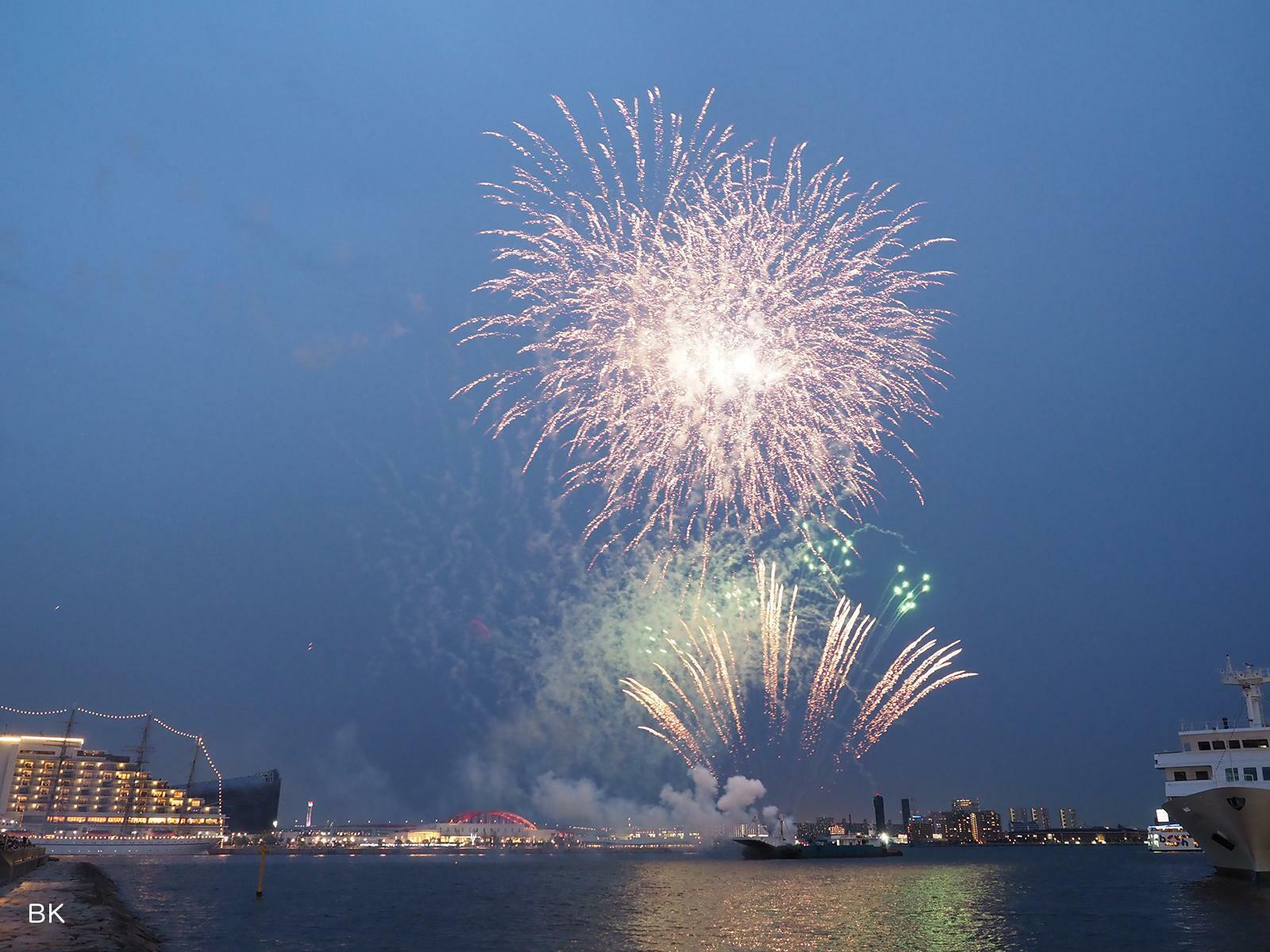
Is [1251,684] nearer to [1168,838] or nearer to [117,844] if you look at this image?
[1168,838]

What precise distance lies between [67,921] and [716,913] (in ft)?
116

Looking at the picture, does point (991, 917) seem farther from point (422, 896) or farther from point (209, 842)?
point (209, 842)

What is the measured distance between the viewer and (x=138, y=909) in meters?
58.4

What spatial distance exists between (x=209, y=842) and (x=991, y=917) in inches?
7193

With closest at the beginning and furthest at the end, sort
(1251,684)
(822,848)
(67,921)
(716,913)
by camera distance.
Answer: (67,921)
(716,913)
(1251,684)
(822,848)

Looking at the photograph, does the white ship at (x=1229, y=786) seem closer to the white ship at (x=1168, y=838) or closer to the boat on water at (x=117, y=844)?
the white ship at (x=1168, y=838)

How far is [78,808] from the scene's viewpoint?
189375mm

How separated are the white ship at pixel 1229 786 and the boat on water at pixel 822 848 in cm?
9674

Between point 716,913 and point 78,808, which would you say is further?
point 78,808

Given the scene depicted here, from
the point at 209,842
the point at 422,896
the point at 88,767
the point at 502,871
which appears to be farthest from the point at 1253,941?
the point at 88,767

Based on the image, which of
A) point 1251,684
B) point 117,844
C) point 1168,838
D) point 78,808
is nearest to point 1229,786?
point 1251,684

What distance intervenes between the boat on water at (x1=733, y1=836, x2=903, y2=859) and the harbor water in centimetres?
6563

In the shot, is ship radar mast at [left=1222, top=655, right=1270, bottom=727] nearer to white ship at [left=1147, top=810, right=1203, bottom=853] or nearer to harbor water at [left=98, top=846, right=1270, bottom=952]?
harbor water at [left=98, top=846, right=1270, bottom=952]

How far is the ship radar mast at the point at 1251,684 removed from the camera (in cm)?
7631
